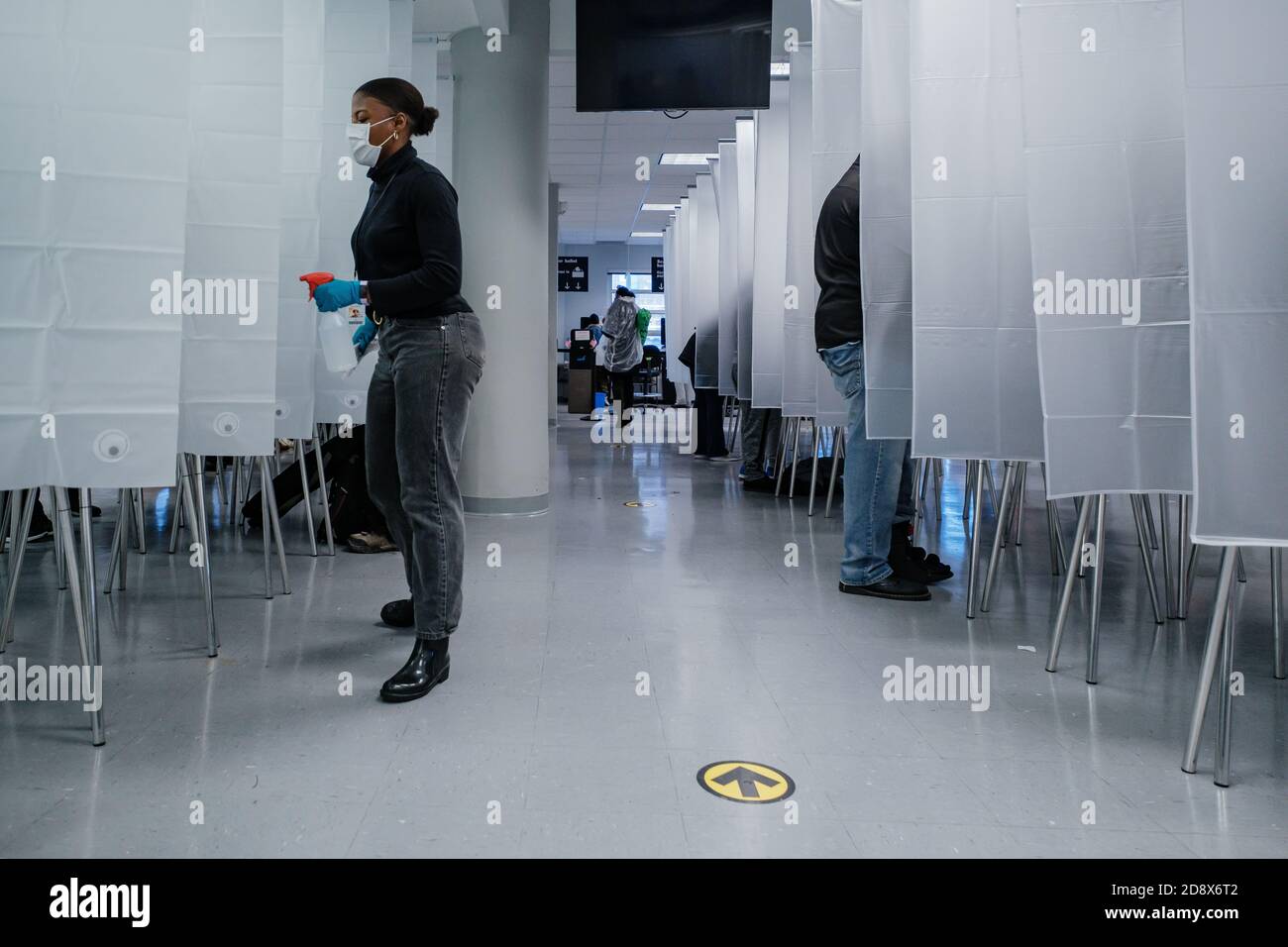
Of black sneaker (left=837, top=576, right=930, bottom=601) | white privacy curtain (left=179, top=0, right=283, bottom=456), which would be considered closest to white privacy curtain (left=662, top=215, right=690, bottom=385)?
black sneaker (left=837, top=576, right=930, bottom=601)

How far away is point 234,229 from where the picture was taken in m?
2.47

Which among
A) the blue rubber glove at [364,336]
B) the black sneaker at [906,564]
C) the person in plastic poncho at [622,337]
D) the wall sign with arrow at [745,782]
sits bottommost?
the wall sign with arrow at [745,782]

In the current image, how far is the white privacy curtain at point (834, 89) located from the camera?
3.51 meters

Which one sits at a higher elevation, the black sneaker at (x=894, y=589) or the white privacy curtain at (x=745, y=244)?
the white privacy curtain at (x=745, y=244)

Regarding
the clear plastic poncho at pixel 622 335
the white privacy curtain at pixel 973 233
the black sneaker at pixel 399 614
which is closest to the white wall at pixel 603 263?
the clear plastic poncho at pixel 622 335

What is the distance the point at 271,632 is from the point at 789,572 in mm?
1808

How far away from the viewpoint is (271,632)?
8.66 ft

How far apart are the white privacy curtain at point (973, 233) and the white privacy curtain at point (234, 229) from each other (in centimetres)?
178

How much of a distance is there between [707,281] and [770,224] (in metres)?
2.50

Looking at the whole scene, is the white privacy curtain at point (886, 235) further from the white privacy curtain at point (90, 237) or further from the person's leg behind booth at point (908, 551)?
the white privacy curtain at point (90, 237)

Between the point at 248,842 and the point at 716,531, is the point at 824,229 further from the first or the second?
the point at 248,842

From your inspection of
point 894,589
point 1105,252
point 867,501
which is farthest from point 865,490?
point 1105,252

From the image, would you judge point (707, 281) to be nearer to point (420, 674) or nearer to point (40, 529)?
point (40, 529)
